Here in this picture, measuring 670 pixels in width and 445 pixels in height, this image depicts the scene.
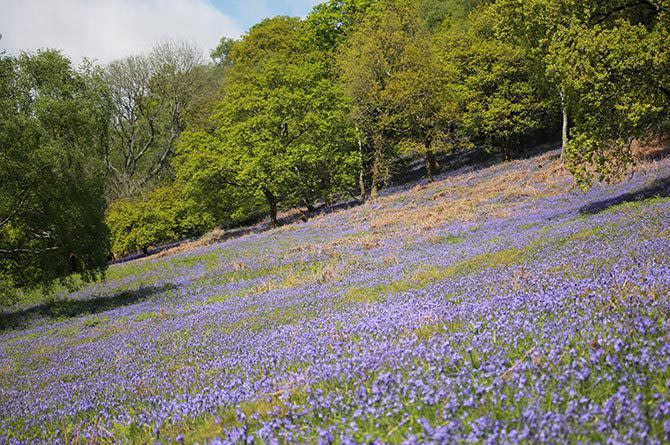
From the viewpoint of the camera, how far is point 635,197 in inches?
653

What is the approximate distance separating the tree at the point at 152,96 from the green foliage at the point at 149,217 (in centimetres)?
1042

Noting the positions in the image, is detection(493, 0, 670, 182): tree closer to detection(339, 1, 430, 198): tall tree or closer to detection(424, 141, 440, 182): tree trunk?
detection(339, 1, 430, 198): tall tree

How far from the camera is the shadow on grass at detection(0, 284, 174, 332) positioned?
20422mm

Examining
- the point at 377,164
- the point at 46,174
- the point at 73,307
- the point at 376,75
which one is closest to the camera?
the point at 46,174

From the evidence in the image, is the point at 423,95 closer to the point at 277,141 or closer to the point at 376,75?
the point at 376,75

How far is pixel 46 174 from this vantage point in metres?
19.0

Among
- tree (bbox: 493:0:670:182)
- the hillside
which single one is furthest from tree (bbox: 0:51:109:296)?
tree (bbox: 493:0:670:182)

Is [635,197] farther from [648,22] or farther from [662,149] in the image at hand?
[662,149]

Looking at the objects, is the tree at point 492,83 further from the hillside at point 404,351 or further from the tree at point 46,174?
the tree at point 46,174

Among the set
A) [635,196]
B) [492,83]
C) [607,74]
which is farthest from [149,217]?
[607,74]

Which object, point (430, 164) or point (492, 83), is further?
point (430, 164)

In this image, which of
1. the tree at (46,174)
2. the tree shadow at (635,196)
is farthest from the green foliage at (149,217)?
the tree shadow at (635,196)

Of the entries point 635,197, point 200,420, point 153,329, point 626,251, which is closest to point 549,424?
point 200,420

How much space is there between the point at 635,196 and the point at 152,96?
191ft
